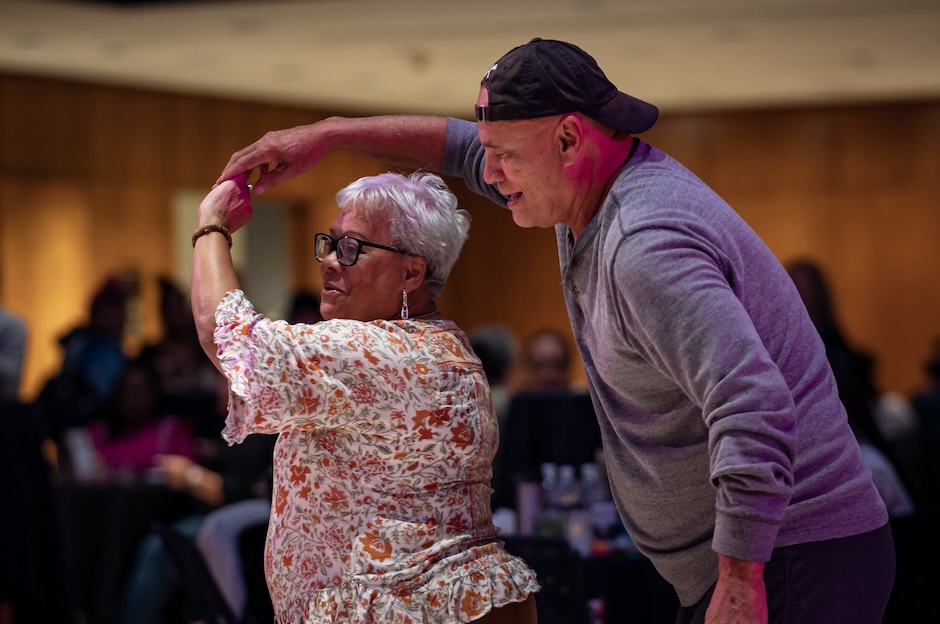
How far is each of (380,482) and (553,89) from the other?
2.13 ft

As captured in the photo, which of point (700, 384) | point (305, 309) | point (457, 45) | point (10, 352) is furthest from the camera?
point (457, 45)

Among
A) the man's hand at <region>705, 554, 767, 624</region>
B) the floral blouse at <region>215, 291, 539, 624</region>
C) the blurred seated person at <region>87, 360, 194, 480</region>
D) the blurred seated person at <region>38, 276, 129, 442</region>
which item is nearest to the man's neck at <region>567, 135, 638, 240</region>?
the floral blouse at <region>215, 291, 539, 624</region>

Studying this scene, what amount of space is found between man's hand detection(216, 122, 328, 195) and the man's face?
0.44 metres

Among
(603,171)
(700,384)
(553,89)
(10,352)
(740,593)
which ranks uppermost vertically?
(553,89)

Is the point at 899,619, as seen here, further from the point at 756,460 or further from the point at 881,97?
the point at 881,97

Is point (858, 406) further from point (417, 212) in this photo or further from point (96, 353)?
point (96, 353)

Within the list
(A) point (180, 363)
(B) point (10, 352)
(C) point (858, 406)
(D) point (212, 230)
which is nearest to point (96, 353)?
(A) point (180, 363)

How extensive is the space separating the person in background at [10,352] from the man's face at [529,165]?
420 centimetres

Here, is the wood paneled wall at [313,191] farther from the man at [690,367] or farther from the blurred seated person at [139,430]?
the man at [690,367]

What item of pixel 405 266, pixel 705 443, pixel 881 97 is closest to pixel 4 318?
pixel 405 266

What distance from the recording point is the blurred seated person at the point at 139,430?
6047 mm

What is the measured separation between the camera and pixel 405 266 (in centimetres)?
204

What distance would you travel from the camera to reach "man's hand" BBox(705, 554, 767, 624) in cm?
141

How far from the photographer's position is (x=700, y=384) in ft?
4.64
